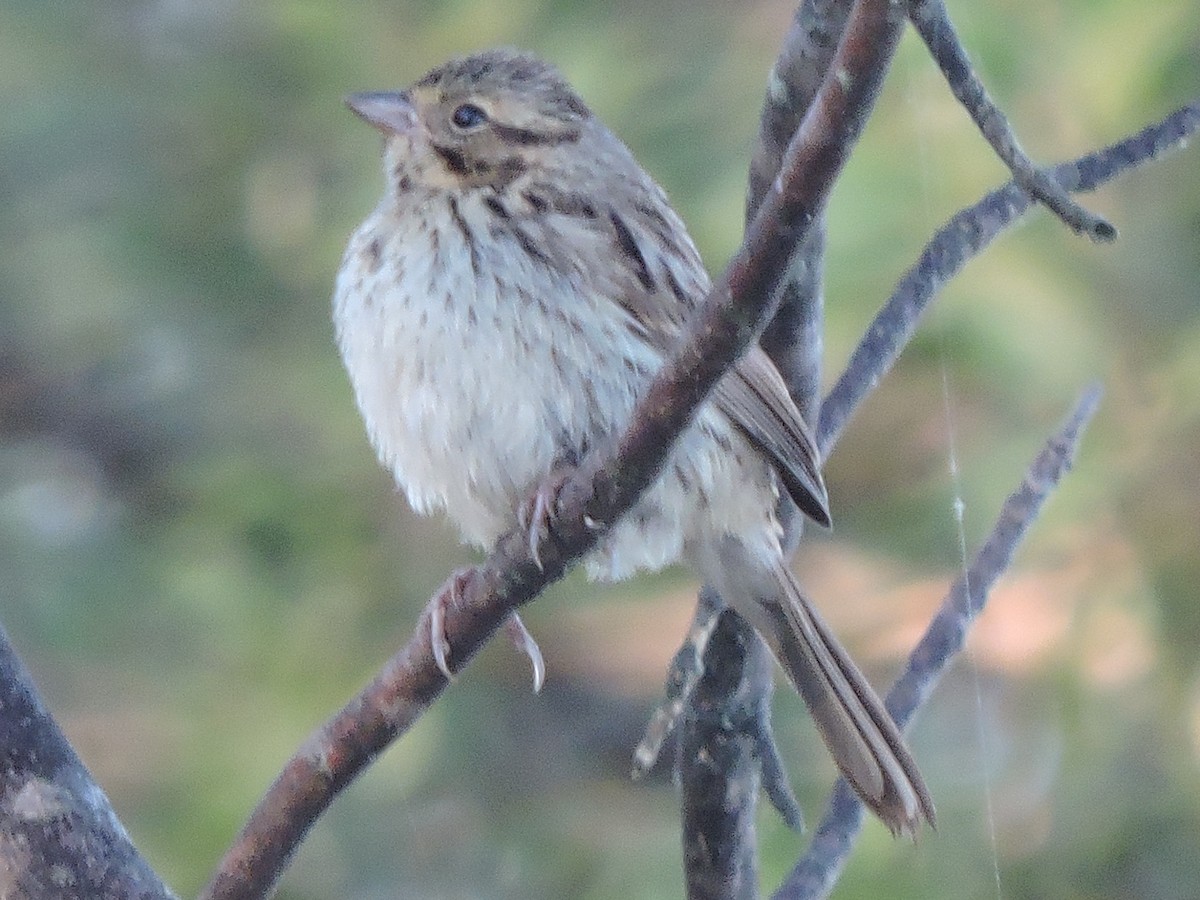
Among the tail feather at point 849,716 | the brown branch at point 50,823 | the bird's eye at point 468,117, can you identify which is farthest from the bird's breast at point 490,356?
the brown branch at point 50,823

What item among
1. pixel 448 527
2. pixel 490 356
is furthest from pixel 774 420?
pixel 448 527

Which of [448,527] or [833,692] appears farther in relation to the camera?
[448,527]

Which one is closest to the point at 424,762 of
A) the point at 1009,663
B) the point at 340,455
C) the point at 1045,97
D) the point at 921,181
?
the point at 340,455

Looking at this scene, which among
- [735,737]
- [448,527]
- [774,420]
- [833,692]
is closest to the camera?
[735,737]

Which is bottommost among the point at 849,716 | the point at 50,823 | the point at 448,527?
the point at 448,527

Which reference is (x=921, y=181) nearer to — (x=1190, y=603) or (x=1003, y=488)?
(x=1003, y=488)

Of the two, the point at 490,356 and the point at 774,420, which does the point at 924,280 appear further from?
the point at 490,356

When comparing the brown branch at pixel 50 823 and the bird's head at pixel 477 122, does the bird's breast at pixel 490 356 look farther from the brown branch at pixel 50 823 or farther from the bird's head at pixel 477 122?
the brown branch at pixel 50 823
